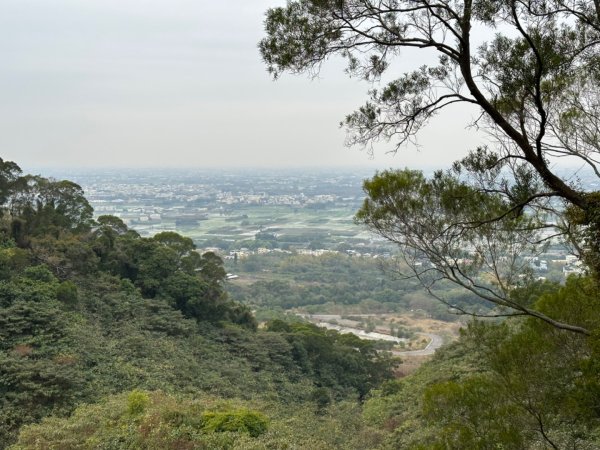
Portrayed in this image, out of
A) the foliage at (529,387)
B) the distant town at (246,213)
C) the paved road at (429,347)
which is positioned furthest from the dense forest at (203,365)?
the distant town at (246,213)

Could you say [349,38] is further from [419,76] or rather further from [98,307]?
[98,307]

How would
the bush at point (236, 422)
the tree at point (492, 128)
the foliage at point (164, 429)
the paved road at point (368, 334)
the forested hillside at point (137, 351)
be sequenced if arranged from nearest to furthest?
the tree at point (492, 128)
the foliage at point (164, 429)
the bush at point (236, 422)
the forested hillside at point (137, 351)
the paved road at point (368, 334)

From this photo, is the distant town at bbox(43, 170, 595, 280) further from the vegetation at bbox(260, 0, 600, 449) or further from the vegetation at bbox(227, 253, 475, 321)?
the vegetation at bbox(260, 0, 600, 449)

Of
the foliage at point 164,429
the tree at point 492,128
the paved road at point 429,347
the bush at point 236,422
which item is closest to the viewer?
the tree at point 492,128

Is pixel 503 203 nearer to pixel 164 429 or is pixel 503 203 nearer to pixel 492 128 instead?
pixel 492 128

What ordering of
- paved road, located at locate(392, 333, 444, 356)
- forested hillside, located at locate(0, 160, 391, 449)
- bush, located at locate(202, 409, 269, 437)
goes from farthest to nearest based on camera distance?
paved road, located at locate(392, 333, 444, 356)
forested hillside, located at locate(0, 160, 391, 449)
bush, located at locate(202, 409, 269, 437)

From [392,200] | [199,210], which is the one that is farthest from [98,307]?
[199,210]

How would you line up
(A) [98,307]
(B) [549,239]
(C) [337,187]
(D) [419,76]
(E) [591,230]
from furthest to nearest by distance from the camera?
(C) [337,187] < (A) [98,307] < (B) [549,239] < (D) [419,76] < (E) [591,230]

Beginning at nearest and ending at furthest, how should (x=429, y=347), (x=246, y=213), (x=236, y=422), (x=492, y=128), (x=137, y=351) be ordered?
(x=492, y=128)
(x=236, y=422)
(x=137, y=351)
(x=429, y=347)
(x=246, y=213)

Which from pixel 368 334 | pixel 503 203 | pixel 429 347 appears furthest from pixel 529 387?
pixel 368 334

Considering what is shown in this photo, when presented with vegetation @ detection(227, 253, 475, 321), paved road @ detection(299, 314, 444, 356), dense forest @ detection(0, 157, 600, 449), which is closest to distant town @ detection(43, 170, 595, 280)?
vegetation @ detection(227, 253, 475, 321)

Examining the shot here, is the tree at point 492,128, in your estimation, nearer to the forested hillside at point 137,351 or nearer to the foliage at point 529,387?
the foliage at point 529,387
